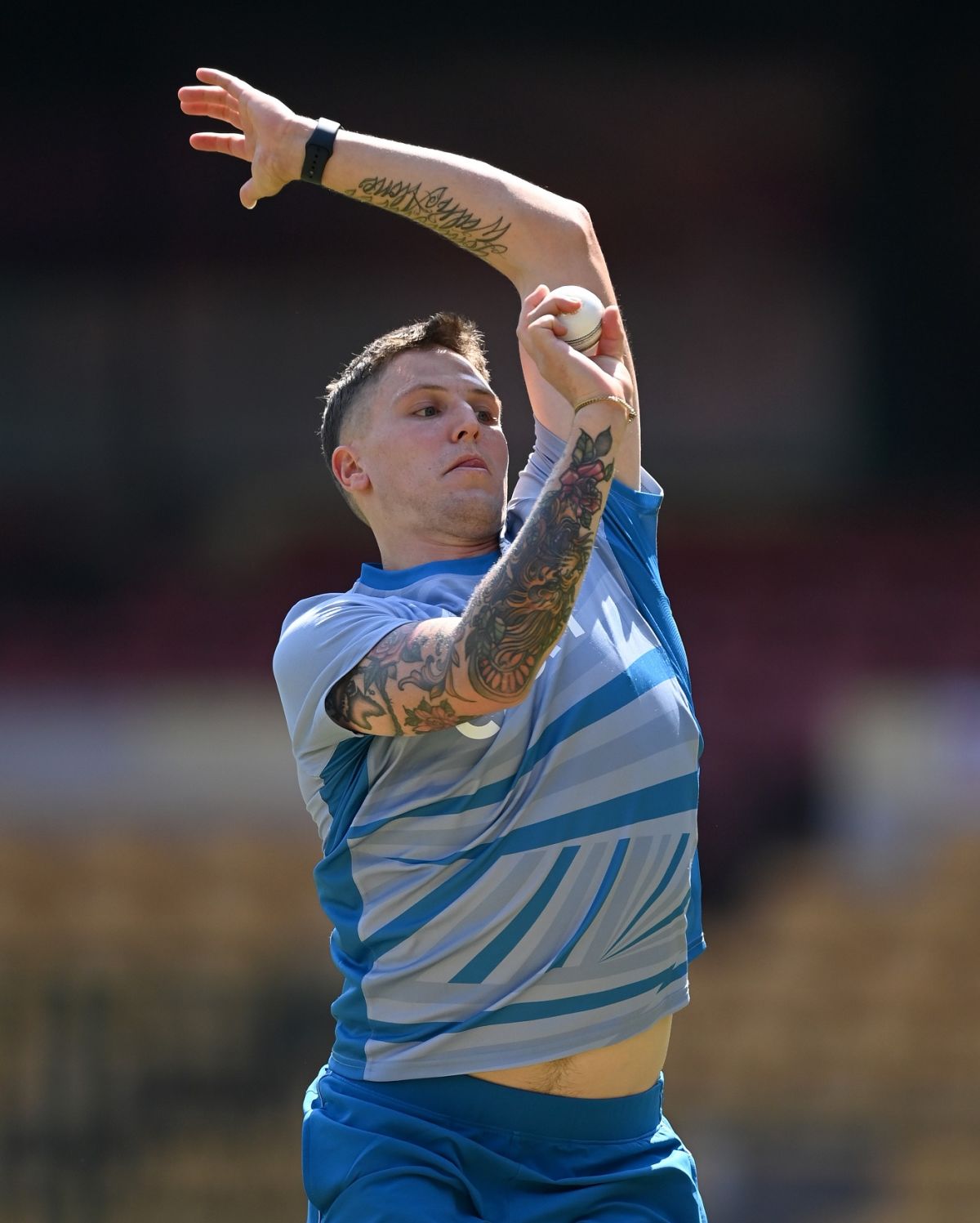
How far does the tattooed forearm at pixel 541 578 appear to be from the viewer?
86.4 inches

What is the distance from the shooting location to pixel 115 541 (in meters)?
11.4

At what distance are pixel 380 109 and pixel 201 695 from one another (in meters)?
4.87

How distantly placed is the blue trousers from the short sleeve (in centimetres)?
53

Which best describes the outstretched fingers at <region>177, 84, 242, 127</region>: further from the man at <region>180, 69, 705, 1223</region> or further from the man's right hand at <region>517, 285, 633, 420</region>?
the man's right hand at <region>517, 285, 633, 420</region>

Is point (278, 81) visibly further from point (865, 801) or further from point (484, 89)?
point (865, 801)

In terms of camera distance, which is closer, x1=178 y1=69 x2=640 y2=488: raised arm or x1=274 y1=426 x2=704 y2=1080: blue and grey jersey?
x1=274 y1=426 x2=704 y2=1080: blue and grey jersey

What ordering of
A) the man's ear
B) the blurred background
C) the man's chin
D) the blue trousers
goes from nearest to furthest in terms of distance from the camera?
the blue trousers → the man's chin → the man's ear → the blurred background

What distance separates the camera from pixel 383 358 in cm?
278

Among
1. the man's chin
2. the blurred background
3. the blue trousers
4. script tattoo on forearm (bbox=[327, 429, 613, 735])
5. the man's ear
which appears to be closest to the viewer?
script tattoo on forearm (bbox=[327, 429, 613, 735])

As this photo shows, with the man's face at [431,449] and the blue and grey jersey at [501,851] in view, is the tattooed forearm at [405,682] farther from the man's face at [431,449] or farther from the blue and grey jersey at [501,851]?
the man's face at [431,449]

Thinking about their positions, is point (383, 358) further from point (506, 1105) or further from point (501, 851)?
point (506, 1105)

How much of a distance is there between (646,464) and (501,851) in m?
9.51

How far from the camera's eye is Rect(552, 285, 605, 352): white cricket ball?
229 centimetres

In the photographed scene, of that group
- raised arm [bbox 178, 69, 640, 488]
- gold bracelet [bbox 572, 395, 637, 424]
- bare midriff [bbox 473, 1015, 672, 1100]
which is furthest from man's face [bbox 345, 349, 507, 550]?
bare midriff [bbox 473, 1015, 672, 1100]
